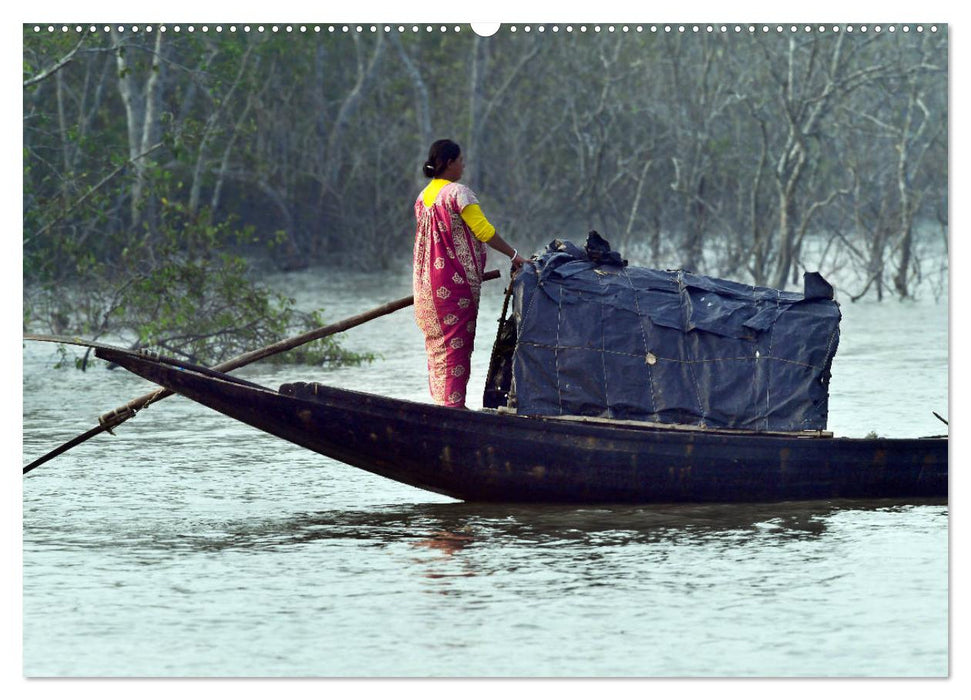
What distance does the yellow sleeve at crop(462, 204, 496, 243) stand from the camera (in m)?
6.86

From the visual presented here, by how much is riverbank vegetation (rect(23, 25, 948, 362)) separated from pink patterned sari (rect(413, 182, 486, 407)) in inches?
162

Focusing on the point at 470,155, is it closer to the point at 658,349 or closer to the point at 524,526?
the point at 658,349

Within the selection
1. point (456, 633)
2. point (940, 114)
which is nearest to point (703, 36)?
point (940, 114)

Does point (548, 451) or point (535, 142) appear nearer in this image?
point (548, 451)

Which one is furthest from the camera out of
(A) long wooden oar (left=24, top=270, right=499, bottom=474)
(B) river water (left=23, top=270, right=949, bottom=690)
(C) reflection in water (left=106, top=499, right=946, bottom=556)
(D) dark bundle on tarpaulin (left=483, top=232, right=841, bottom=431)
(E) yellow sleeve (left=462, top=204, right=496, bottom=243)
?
(E) yellow sleeve (left=462, top=204, right=496, bottom=243)

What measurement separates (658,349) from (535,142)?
1248 centimetres

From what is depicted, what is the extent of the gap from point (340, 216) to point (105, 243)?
5612 mm

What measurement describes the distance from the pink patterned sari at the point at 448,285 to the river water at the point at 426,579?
21.5 inches

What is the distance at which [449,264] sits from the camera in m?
Answer: 6.98

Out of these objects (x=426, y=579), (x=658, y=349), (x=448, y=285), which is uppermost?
(x=448, y=285)

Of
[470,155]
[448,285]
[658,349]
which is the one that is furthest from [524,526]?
[470,155]

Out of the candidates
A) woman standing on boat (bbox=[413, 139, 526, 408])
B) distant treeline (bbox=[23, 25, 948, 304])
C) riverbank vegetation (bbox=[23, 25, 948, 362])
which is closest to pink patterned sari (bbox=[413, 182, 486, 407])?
woman standing on boat (bbox=[413, 139, 526, 408])

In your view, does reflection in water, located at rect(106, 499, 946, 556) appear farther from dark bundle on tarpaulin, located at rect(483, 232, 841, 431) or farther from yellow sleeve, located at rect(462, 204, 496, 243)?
yellow sleeve, located at rect(462, 204, 496, 243)

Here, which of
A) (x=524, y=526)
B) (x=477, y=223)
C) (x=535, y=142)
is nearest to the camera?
(x=524, y=526)
